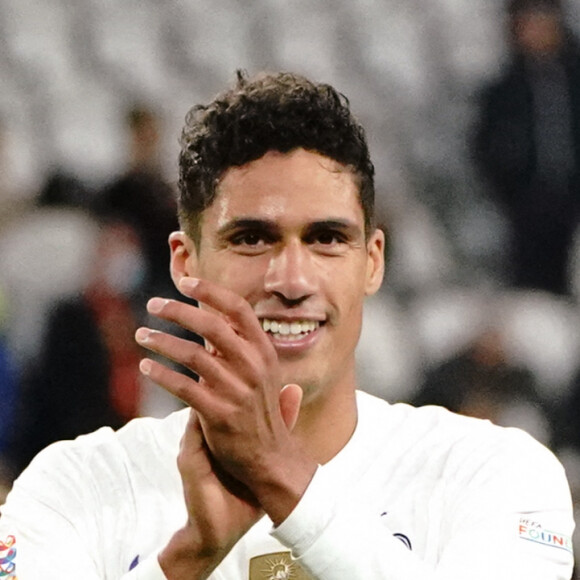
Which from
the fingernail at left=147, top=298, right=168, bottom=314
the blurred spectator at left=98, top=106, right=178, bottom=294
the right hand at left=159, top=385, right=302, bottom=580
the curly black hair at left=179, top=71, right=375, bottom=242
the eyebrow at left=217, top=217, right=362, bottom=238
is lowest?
the right hand at left=159, top=385, right=302, bottom=580

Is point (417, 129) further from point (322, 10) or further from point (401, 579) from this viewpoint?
point (401, 579)

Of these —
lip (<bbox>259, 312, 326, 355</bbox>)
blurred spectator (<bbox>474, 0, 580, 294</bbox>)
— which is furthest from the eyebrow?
blurred spectator (<bbox>474, 0, 580, 294</bbox>)

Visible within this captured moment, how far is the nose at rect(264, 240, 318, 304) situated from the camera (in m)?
2.26

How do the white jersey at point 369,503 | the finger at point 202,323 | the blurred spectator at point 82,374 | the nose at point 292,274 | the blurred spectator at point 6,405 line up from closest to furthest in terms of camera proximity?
the finger at point 202,323 → the white jersey at point 369,503 → the nose at point 292,274 → the blurred spectator at point 6,405 → the blurred spectator at point 82,374

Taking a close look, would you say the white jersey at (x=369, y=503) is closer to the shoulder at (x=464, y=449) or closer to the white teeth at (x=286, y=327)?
the shoulder at (x=464, y=449)

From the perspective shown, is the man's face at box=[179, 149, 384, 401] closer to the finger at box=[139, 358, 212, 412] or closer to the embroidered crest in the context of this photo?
the finger at box=[139, 358, 212, 412]

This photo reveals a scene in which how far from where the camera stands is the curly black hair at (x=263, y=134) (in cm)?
243

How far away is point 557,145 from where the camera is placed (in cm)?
519

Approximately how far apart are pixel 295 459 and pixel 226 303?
0.29m

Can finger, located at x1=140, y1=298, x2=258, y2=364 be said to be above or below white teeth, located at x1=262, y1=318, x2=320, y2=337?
below

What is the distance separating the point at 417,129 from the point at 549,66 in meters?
0.65

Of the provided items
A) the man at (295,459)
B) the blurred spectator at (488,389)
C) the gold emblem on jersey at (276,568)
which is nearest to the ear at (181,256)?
the man at (295,459)

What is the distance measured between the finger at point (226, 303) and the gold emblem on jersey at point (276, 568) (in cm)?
67

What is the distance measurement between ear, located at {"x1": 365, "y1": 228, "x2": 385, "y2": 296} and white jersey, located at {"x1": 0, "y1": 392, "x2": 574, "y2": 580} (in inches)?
10.4
